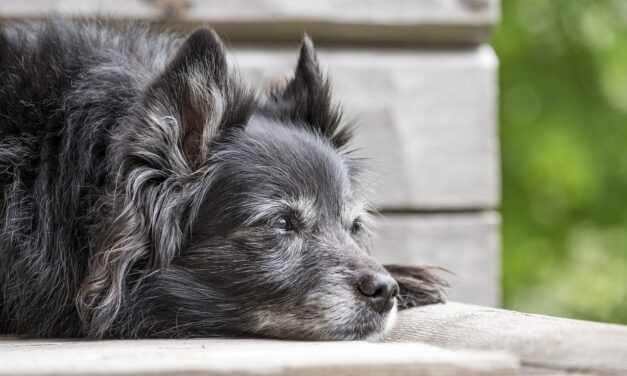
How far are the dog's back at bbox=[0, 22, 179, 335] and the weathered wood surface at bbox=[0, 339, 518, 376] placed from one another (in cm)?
83

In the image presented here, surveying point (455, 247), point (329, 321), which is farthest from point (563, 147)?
point (329, 321)

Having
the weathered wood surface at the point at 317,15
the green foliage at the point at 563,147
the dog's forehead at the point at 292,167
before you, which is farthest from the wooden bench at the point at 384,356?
the green foliage at the point at 563,147

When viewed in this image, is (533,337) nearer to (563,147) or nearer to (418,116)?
(418,116)

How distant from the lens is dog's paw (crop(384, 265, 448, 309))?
297 cm

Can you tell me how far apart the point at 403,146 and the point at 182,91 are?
1.43 metres

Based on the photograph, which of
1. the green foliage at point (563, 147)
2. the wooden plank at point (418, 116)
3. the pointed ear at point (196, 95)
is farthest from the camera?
the green foliage at point (563, 147)

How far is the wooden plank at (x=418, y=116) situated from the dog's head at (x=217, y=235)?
3.58 feet

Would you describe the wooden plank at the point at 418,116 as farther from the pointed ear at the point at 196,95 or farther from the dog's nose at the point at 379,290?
the dog's nose at the point at 379,290

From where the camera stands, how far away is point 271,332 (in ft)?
8.59

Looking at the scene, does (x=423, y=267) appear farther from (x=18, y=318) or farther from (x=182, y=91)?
(x=18, y=318)

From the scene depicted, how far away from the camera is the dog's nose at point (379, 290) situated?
266 cm

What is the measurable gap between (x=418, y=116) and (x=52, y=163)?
1668 millimetres

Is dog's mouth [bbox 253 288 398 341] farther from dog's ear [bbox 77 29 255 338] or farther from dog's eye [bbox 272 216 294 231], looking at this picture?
dog's ear [bbox 77 29 255 338]

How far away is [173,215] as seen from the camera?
2738 mm
